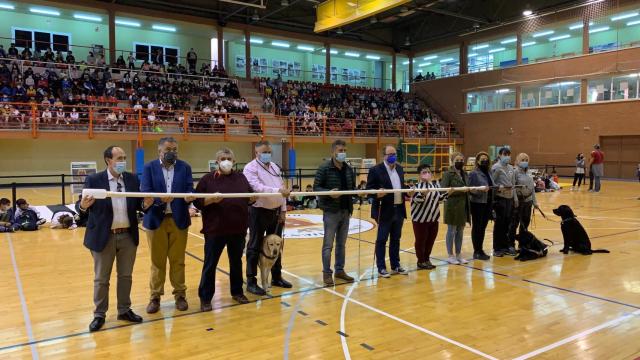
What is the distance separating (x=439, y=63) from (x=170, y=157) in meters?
34.8

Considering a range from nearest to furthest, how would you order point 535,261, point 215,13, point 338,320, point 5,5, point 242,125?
1. point 338,320
2. point 535,261
3. point 242,125
4. point 5,5
5. point 215,13

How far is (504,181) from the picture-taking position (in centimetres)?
757

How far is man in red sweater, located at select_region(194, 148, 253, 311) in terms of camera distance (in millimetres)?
5035

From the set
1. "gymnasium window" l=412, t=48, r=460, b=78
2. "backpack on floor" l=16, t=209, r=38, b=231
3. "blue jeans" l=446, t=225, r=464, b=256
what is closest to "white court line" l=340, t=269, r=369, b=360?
"blue jeans" l=446, t=225, r=464, b=256

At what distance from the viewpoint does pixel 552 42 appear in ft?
91.4

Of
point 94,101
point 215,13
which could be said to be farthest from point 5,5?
point 215,13

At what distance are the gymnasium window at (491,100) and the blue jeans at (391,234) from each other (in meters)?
26.3

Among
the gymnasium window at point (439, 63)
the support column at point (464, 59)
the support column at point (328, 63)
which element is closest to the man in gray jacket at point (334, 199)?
the support column at point (328, 63)

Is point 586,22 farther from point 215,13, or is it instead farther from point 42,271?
point 42,271

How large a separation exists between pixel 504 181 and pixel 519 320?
10.8ft

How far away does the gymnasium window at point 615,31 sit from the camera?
23.2 meters

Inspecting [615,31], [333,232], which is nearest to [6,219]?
[333,232]

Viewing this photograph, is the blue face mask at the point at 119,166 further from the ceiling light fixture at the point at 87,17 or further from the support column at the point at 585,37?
the support column at the point at 585,37

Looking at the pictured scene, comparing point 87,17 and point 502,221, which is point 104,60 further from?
point 502,221
